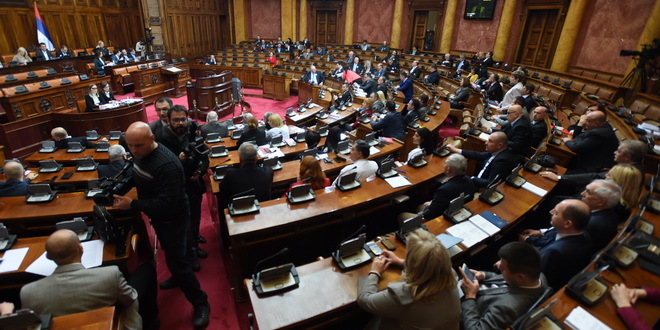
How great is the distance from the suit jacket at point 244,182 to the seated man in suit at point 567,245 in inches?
103

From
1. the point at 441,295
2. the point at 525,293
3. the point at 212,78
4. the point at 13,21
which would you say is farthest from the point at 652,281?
the point at 13,21

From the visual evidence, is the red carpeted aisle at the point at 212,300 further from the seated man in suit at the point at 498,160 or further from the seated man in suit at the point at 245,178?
the seated man in suit at the point at 498,160

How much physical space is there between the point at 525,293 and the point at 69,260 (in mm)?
2753

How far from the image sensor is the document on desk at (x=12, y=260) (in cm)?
234

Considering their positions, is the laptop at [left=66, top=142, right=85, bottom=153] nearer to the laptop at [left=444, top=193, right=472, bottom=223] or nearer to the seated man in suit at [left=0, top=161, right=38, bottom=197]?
the seated man in suit at [left=0, top=161, right=38, bottom=197]

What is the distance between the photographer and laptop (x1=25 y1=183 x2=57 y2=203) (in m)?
Answer: 3.14

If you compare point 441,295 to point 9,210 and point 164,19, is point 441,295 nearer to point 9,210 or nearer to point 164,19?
point 9,210

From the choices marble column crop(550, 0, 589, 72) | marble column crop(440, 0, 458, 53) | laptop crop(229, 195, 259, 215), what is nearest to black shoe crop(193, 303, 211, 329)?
laptop crop(229, 195, 259, 215)

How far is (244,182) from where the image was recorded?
3.36 meters

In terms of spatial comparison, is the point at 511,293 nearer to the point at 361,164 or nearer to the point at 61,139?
the point at 361,164

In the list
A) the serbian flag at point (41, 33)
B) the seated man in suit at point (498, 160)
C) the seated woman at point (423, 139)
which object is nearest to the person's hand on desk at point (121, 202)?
the seated woman at point (423, 139)

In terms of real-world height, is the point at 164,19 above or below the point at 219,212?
above

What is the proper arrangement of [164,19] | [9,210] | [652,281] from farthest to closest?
[164,19], [9,210], [652,281]

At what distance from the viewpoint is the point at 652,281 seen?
2.20 meters
